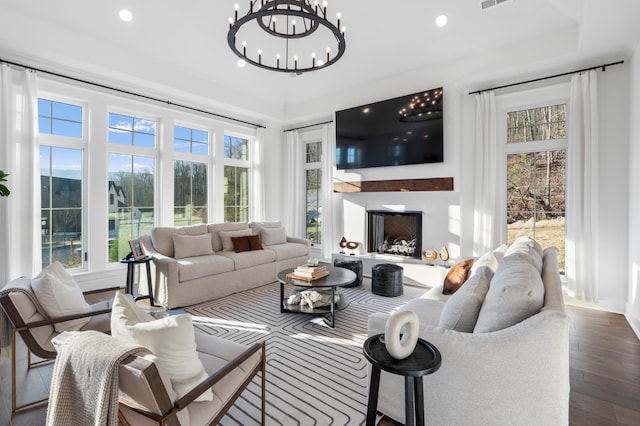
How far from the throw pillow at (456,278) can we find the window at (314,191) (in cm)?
397

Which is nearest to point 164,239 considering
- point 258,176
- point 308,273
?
point 308,273

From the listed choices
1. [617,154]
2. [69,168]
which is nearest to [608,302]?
[617,154]

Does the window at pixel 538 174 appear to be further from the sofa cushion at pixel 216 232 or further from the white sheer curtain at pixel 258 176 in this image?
the white sheer curtain at pixel 258 176

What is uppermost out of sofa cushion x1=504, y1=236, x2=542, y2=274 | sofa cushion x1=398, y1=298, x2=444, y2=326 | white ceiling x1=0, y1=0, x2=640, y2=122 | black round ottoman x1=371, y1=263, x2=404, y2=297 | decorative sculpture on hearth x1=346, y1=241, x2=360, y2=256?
white ceiling x1=0, y1=0, x2=640, y2=122

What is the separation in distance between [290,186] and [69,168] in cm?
378

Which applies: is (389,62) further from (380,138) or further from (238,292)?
(238,292)

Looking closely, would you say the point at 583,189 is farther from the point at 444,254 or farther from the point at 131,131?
the point at 131,131

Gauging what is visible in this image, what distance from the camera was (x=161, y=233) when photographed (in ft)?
14.1

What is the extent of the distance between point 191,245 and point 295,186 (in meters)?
3.03

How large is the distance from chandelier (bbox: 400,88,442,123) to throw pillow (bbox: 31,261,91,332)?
4687 mm

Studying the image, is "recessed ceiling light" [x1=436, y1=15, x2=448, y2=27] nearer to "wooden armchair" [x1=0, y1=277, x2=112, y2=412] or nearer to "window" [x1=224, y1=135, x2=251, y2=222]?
"window" [x1=224, y1=135, x2=251, y2=222]

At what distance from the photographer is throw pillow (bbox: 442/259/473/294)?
9.62ft

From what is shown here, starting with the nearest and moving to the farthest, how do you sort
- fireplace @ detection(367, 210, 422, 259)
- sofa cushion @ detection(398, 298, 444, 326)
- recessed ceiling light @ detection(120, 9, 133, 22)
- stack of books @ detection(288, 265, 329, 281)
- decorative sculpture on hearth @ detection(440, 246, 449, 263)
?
sofa cushion @ detection(398, 298, 444, 326), stack of books @ detection(288, 265, 329, 281), recessed ceiling light @ detection(120, 9, 133, 22), decorative sculpture on hearth @ detection(440, 246, 449, 263), fireplace @ detection(367, 210, 422, 259)

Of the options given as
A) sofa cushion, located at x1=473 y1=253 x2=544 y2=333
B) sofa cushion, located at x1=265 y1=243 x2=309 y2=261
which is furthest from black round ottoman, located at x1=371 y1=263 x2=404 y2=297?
sofa cushion, located at x1=473 y1=253 x2=544 y2=333
